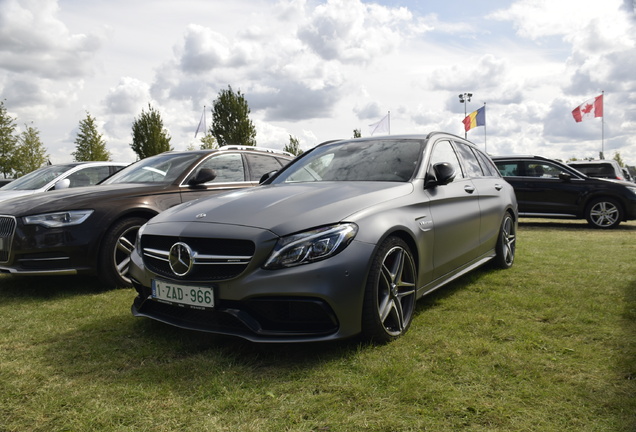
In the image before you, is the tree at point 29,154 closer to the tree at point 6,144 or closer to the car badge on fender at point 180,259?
the tree at point 6,144

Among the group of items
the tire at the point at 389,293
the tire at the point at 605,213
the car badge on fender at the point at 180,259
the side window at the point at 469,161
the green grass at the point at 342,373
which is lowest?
the tire at the point at 605,213

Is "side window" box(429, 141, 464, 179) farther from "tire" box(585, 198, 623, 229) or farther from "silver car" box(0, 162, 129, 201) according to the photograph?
"tire" box(585, 198, 623, 229)

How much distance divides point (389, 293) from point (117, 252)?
311 cm

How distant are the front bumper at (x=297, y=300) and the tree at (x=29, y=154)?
130ft

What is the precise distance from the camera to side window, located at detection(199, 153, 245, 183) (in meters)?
6.56

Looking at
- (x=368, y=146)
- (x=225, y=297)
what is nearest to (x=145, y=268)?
(x=225, y=297)

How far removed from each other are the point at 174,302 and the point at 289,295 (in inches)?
32.7

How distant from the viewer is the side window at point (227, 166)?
6.56 m

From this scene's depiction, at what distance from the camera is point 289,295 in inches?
121

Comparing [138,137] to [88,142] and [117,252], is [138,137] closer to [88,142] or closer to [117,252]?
[88,142]

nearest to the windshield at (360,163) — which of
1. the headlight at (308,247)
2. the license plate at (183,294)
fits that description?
the headlight at (308,247)

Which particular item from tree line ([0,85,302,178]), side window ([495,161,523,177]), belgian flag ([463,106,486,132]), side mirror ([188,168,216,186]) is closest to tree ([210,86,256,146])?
tree line ([0,85,302,178])

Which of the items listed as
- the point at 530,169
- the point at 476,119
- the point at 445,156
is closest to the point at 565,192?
the point at 530,169

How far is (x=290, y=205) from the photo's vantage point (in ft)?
11.5
